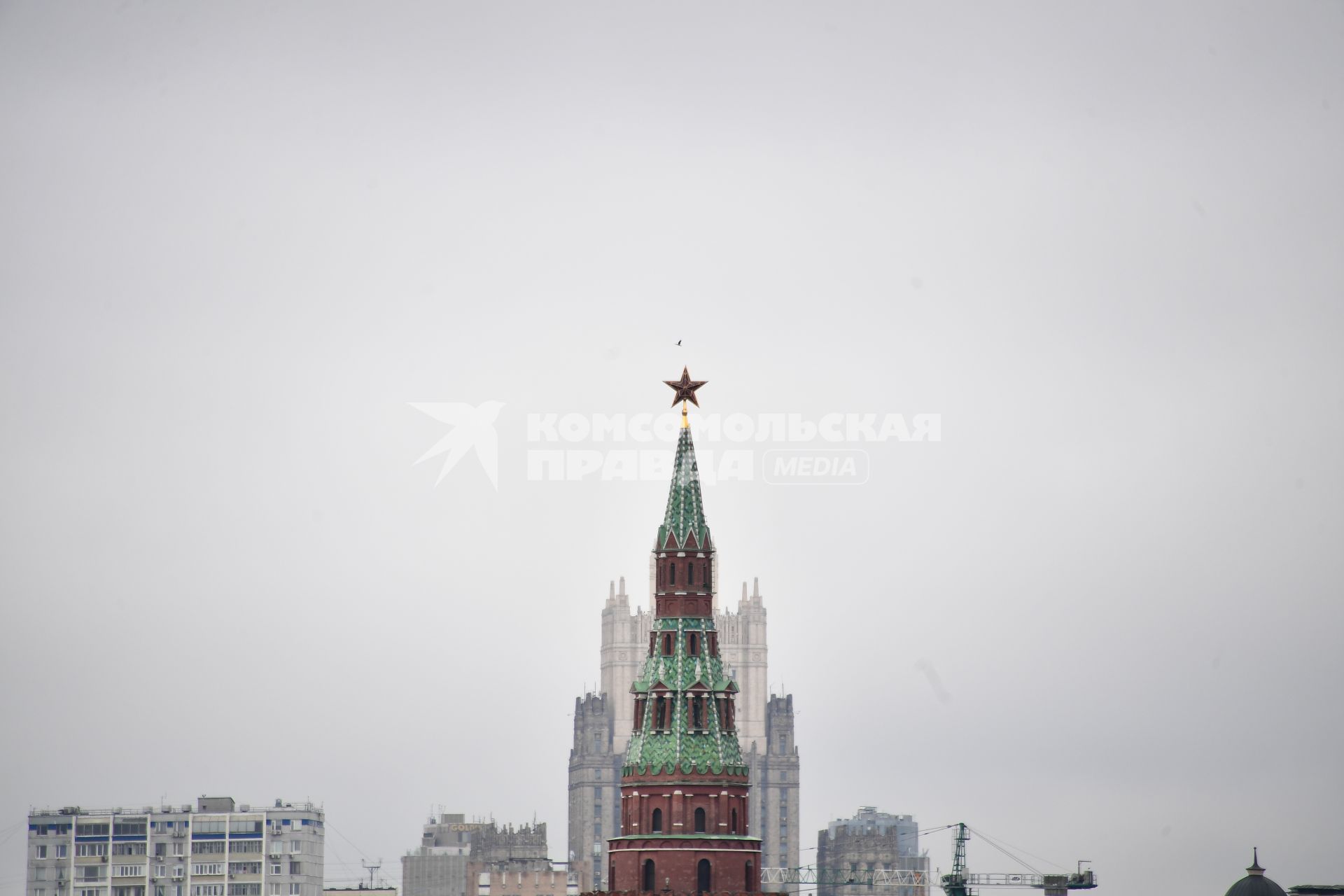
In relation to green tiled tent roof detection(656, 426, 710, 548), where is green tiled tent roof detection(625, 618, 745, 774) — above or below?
below

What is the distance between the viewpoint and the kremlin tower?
158 m

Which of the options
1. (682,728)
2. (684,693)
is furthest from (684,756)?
(684,693)

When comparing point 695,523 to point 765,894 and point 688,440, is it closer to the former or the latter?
point 688,440

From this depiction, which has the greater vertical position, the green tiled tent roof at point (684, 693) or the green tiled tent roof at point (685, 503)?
the green tiled tent roof at point (685, 503)

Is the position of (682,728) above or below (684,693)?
below

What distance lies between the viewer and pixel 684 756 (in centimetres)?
15850

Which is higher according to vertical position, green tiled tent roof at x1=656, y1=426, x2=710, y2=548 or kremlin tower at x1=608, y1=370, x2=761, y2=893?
green tiled tent roof at x1=656, y1=426, x2=710, y2=548

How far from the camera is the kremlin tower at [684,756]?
158 meters

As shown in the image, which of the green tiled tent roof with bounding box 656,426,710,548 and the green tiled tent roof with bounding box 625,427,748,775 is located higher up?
the green tiled tent roof with bounding box 656,426,710,548

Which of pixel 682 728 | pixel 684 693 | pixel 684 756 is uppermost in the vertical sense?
pixel 684 693

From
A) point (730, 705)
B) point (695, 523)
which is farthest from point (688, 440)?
point (730, 705)

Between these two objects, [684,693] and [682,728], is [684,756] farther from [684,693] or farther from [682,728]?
[684,693]

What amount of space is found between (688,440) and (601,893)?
31.2 m

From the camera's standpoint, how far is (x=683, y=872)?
157625mm
